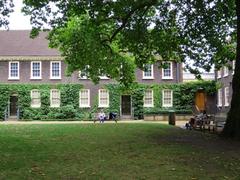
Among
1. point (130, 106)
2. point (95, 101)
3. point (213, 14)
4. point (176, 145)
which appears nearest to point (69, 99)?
point (95, 101)

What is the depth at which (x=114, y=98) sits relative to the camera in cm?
5822

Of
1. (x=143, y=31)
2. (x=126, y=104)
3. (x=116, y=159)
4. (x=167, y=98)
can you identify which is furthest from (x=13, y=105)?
(x=116, y=159)

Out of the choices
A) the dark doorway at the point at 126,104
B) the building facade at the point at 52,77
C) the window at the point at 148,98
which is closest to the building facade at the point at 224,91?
the building facade at the point at 52,77

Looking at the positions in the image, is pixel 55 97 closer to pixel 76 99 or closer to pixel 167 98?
pixel 76 99

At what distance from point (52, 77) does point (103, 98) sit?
6.40 m

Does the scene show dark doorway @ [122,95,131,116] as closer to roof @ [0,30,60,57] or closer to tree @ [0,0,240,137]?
roof @ [0,30,60,57]

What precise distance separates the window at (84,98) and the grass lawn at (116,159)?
1539 inches

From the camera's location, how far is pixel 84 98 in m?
58.8

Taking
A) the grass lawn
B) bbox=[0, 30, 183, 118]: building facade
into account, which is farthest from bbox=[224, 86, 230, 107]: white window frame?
the grass lawn

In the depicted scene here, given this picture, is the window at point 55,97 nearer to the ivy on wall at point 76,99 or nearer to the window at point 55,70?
the ivy on wall at point 76,99

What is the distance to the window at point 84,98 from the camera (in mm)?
58531

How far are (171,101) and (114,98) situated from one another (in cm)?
651

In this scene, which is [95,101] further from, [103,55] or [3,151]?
[3,151]

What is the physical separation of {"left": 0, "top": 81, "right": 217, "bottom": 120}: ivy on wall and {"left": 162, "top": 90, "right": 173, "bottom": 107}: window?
369mm
